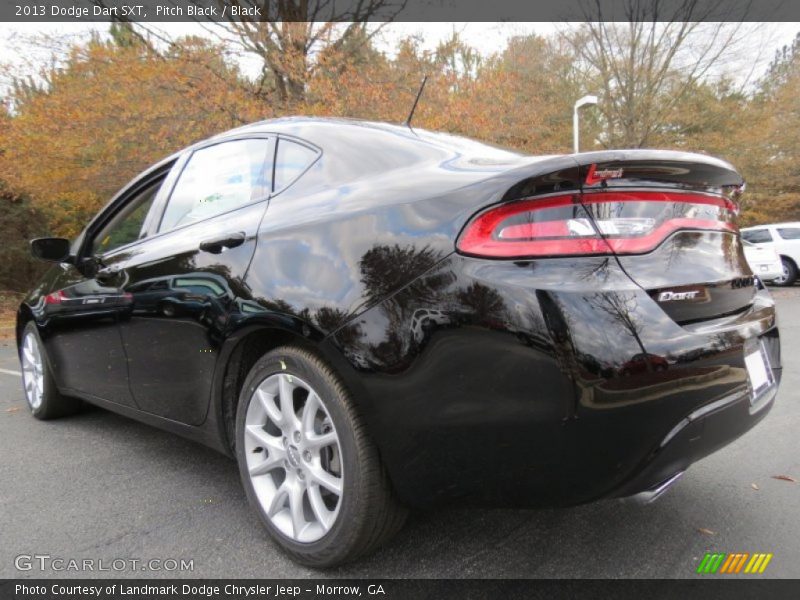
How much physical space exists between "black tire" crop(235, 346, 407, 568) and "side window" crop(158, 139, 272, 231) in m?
0.85

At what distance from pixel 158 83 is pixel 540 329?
10.4 metres

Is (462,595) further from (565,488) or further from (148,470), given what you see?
(148,470)

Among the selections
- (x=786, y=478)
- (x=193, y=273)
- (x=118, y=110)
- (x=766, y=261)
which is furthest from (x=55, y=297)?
(x=766, y=261)

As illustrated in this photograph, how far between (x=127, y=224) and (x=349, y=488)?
2194 mm

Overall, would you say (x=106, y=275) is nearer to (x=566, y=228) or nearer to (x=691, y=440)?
(x=566, y=228)

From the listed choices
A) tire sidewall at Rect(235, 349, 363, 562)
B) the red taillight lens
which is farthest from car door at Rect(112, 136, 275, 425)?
the red taillight lens

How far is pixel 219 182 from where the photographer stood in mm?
2703

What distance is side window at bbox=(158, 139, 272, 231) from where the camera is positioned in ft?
8.14

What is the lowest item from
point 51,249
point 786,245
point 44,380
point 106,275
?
point 44,380

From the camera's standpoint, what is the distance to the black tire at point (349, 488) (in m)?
1.79

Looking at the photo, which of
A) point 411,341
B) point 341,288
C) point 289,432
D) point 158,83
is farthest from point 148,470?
point 158,83

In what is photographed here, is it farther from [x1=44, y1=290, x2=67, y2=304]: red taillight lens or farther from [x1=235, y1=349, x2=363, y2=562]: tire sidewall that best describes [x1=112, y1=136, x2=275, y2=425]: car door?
[x1=44, y1=290, x2=67, y2=304]: red taillight lens

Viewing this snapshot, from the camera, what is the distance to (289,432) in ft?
6.71

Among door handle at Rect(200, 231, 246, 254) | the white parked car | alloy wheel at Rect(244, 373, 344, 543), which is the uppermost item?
door handle at Rect(200, 231, 246, 254)
